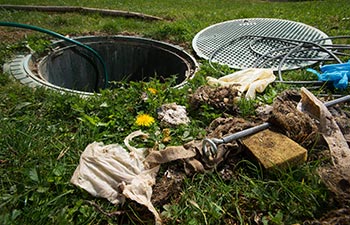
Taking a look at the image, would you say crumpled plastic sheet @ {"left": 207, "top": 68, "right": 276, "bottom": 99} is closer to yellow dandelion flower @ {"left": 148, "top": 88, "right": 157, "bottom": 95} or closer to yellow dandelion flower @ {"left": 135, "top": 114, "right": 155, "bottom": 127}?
yellow dandelion flower @ {"left": 148, "top": 88, "right": 157, "bottom": 95}

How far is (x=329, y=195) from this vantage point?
61.6 inches

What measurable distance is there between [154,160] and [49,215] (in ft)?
2.04

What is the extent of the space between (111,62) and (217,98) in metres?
2.51

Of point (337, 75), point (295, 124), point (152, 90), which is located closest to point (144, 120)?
point (152, 90)

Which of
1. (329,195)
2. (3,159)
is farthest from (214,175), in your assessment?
(3,159)

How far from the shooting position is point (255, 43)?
396 centimetres

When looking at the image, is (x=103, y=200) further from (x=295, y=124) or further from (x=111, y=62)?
(x=111, y=62)

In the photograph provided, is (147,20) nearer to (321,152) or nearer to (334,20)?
(334,20)

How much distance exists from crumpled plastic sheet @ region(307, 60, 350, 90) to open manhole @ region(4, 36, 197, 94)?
1326 millimetres

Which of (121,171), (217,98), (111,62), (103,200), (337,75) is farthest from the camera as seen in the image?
(111,62)

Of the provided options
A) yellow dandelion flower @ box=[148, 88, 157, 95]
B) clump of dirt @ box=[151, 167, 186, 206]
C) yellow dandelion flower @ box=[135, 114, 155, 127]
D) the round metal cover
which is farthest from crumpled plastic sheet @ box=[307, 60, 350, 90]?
clump of dirt @ box=[151, 167, 186, 206]

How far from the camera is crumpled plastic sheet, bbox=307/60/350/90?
277 cm

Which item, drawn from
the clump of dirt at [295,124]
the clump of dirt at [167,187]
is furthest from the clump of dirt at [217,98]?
the clump of dirt at [167,187]

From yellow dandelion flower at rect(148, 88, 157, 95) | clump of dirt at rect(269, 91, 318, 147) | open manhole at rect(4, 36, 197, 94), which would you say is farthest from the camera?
open manhole at rect(4, 36, 197, 94)
